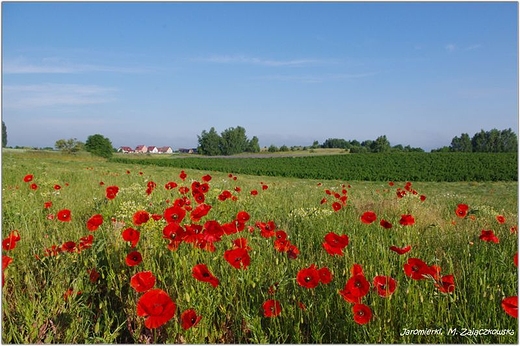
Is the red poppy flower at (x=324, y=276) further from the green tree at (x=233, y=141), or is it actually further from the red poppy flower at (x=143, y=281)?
the green tree at (x=233, y=141)

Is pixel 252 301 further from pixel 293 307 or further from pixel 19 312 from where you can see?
pixel 19 312

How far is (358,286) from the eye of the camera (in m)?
1.66

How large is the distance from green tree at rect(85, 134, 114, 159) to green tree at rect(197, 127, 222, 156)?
52.3 ft

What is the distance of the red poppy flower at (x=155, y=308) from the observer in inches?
56.6

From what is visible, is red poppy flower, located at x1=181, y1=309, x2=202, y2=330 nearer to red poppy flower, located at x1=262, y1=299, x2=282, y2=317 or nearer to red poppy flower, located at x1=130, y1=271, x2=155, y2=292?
red poppy flower, located at x1=130, y1=271, x2=155, y2=292

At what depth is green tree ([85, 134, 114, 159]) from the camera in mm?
53125

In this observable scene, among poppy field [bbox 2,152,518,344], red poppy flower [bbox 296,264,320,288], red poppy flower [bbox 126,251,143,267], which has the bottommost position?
poppy field [bbox 2,152,518,344]

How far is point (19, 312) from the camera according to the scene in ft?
6.93

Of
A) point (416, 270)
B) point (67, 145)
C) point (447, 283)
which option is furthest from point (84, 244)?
point (67, 145)

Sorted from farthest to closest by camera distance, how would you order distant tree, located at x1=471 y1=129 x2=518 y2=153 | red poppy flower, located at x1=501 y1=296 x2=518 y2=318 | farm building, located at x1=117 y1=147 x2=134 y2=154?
farm building, located at x1=117 y1=147 x2=134 y2=154 → distant tree, located at x1=471 y1=129 x2=518 y2=153 → red poppy flower, located at x1=501 y1=296 x2=518 y2=318

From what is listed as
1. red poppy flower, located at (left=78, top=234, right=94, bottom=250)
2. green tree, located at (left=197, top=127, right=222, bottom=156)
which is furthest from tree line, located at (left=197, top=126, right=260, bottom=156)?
red poppy flower, located at (left=78, top=234, right=94, bottom=250)

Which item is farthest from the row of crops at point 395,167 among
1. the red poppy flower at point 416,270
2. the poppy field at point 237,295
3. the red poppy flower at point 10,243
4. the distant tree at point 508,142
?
the red poppy flower at point 10,243

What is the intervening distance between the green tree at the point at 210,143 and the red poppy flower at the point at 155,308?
6349 cm

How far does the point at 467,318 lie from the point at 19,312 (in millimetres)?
2478
